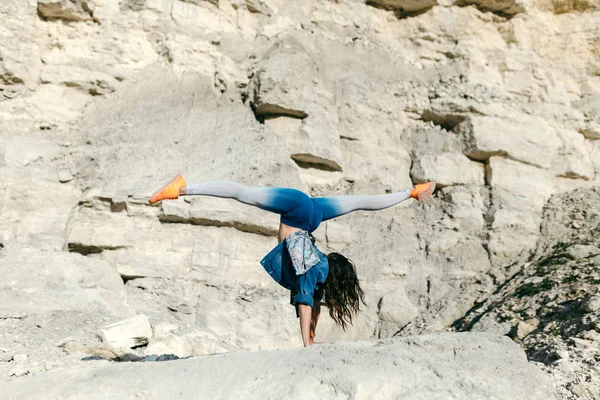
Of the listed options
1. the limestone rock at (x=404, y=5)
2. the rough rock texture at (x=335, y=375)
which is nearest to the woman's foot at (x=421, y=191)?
the rough rock texture at (x=335, y=375)

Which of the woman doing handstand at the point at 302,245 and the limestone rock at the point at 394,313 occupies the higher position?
the woman doing handstand at the point at 302,245

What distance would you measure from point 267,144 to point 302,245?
4526 mm

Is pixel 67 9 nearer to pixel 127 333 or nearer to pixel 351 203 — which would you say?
pixel 127 333

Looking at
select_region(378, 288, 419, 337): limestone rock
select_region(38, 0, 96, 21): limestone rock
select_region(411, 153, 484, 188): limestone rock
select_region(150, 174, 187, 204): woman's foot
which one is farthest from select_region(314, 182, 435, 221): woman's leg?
select_region(38, 0, 96, 21): limestone rock

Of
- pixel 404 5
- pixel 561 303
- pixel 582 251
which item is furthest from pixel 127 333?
pixel 404 5

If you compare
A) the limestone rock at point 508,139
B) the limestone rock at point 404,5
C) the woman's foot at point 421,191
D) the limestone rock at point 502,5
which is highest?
the limestone rock at point 502,5

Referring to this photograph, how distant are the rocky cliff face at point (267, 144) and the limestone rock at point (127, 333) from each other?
0.95 feet

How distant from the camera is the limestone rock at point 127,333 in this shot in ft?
15.9

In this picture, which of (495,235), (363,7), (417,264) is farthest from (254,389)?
(363,7)

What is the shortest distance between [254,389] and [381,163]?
6.85 m

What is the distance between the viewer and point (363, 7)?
11.4 meters

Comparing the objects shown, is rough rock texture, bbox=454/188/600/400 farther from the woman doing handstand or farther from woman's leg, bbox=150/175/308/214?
woman's leg, bbox=150/175/308/214

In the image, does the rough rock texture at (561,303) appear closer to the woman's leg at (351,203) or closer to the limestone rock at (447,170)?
the limestone rock at (447,170)

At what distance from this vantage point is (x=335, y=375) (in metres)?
3.18
